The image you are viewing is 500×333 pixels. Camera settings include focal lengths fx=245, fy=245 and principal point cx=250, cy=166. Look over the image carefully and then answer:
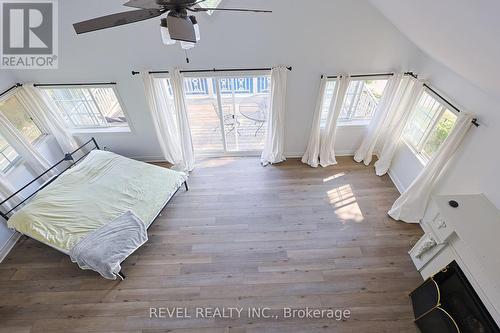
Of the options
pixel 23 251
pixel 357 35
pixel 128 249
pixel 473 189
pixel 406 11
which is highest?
pixel 406 11

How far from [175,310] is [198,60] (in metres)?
3.41

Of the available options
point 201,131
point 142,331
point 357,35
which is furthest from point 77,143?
point 357,35

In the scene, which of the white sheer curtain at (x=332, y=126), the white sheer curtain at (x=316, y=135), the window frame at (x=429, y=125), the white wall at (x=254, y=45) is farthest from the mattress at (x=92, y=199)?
the window frame at (x=429, y=125)

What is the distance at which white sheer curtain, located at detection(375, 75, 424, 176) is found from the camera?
3.69 m

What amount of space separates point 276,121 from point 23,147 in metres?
4.00

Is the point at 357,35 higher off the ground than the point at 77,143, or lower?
higher

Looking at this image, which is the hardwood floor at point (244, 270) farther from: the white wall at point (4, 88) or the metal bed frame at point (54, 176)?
the metal bed frame at point (54, 176)

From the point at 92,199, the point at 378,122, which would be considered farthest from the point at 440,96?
the point at 92,199

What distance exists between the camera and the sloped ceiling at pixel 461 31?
149 cm

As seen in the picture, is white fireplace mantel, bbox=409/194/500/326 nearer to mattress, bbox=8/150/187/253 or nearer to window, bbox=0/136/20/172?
mattress, bbox=8/150/187/253

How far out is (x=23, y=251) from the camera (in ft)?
11.7

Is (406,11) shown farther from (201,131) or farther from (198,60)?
(201,131)

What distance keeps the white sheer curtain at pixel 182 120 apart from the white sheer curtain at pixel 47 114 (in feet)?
6.75

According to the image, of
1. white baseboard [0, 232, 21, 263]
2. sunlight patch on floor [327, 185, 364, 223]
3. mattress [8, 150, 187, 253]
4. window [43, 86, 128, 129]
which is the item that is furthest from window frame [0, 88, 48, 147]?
sunlight patch on floor [327, 185, 364, 223]
